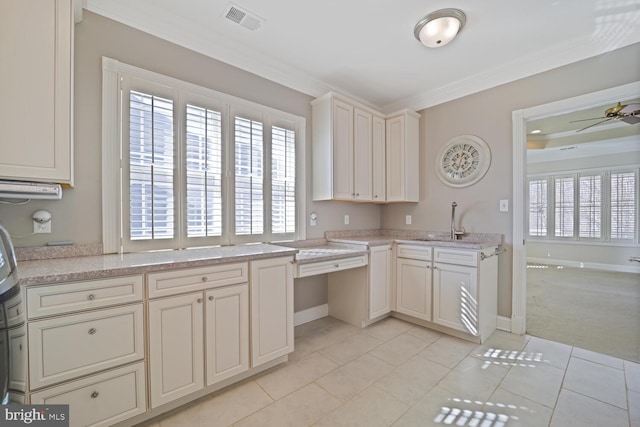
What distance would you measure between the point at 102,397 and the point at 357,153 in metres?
2.92

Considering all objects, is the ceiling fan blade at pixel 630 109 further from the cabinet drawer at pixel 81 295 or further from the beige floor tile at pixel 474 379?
the cabinet drawer at pixel 81 295

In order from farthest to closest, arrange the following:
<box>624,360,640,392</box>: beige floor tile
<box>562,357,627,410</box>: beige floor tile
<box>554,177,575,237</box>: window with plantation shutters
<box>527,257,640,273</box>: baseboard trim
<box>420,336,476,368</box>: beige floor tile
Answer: <box>554,177,575,237</box>: window with plantation shutters
<box>527,257,640,273</box>: baseboard trim
<box>420,336,476,368</box>: beige floor tile
<box>624,360,640,392</box>: beige floor tile
<box>562,357,627,410</box>: beige floor tile

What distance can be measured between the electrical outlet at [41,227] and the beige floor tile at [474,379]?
2842 mm

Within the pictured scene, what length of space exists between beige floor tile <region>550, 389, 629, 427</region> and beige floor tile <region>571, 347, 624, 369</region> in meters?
0.67

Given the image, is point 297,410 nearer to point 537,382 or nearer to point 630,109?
point 537,382

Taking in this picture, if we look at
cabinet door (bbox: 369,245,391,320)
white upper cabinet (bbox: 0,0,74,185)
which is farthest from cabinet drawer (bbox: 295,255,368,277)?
white upper cabinet (bbox: 0,0,74,185)

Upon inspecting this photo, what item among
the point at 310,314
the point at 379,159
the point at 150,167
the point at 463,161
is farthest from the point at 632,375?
the point at 150,167

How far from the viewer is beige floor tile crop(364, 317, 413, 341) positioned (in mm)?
2729

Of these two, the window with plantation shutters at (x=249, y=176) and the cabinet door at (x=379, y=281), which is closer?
the window with plantation shutters at (x=249, y=176)

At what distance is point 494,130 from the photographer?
2922mm

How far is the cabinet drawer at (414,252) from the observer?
112 inches

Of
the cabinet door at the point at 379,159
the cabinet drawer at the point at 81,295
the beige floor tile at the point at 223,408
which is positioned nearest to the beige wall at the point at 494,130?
the cabinet door at the point at 379,159

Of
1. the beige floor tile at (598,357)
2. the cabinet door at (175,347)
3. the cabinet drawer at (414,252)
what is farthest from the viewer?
the cabinet drawer at (414,252)

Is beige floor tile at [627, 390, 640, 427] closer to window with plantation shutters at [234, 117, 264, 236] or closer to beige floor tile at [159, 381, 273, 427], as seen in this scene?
beige floor tile at [159, 381, 273, 427]
